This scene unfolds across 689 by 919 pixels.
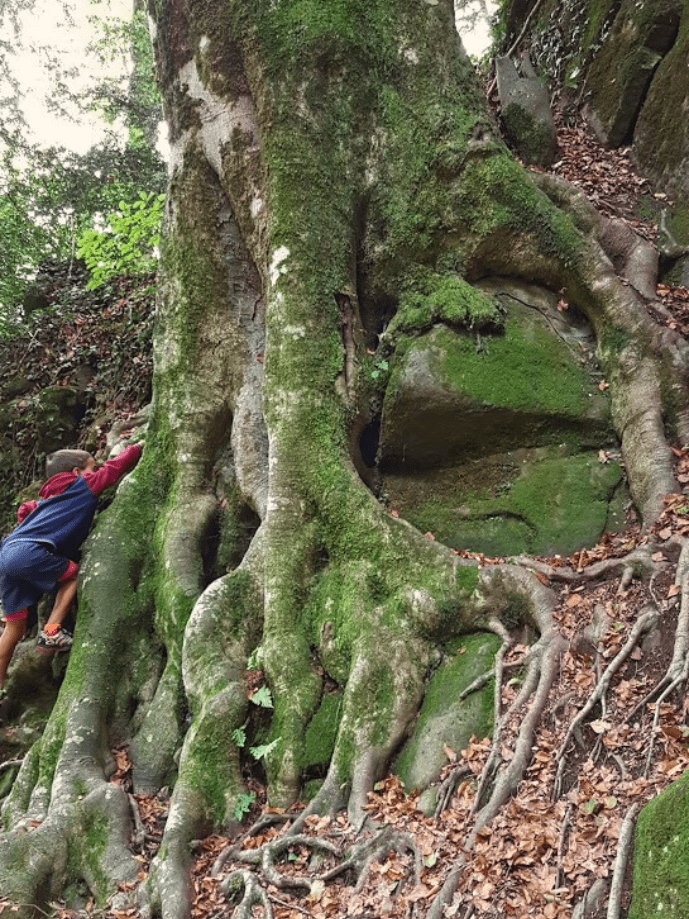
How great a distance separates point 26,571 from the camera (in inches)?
232

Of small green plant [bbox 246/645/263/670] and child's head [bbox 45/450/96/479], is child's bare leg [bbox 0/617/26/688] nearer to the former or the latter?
child's head [bbox 45/450/96/479]

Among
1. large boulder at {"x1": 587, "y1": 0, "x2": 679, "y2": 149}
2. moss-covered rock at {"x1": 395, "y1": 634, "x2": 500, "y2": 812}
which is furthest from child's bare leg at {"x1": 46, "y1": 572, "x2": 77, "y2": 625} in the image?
large boulder at {"x1": 587, "y1": 0, "x2": 679, "y2": 149}

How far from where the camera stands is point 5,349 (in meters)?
11.4

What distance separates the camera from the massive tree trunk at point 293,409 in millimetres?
4316

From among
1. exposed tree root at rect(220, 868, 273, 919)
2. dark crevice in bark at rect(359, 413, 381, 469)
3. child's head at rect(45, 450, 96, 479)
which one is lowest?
exposed tree root at rect(220, 868, 273, 919)

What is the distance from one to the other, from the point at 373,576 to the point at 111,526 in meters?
2.79

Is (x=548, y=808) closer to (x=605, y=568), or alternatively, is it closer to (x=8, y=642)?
(x=605, y=568)

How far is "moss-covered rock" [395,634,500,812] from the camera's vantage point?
12.5 feet

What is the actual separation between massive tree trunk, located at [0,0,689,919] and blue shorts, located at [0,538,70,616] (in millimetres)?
328

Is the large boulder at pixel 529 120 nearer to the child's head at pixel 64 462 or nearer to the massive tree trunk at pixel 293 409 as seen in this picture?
the massive tree trunk at pixel 293 409

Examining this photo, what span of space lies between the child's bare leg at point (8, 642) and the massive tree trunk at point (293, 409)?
1016mm

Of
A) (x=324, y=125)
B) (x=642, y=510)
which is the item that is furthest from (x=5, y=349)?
(x=642, y=510)

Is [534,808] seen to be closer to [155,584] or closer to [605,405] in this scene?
[605,405]

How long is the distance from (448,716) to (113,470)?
4202 millimetres
